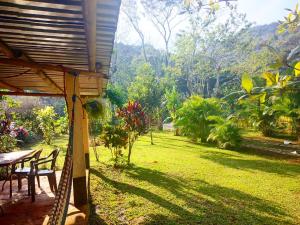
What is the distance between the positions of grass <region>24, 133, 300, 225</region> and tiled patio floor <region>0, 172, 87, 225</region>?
85cm

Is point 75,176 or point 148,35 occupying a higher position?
point 148,35

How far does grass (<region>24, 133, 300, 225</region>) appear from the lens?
5.57 m

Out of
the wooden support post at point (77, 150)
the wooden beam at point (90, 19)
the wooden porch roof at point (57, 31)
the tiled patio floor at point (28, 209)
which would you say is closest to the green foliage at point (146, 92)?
the tiled patio floor at point (28, 209)

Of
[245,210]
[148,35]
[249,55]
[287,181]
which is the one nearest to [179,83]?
[148,35]

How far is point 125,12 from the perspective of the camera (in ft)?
100.0

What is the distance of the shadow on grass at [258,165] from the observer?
9.72 metres

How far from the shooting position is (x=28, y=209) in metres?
5.11

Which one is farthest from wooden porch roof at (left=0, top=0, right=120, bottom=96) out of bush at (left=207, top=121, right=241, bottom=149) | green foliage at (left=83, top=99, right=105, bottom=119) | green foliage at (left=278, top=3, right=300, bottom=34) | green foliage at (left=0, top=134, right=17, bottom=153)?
bush at (left=207, top=121, right=241, bottom=149)

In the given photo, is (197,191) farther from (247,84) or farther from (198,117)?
(198,117)

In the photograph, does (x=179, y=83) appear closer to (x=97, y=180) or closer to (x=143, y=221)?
(x=97, y=180)

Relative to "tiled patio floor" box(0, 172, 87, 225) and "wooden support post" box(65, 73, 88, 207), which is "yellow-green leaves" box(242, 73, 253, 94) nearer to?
"tiled patio floor" box(0, 172, 87, 225)

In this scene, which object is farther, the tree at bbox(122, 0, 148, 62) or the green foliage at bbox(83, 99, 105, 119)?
the tree at bbox(122, 0, 148, 62)

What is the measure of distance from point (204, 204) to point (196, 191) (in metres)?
0.98

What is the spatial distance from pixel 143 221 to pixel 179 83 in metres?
30.2
